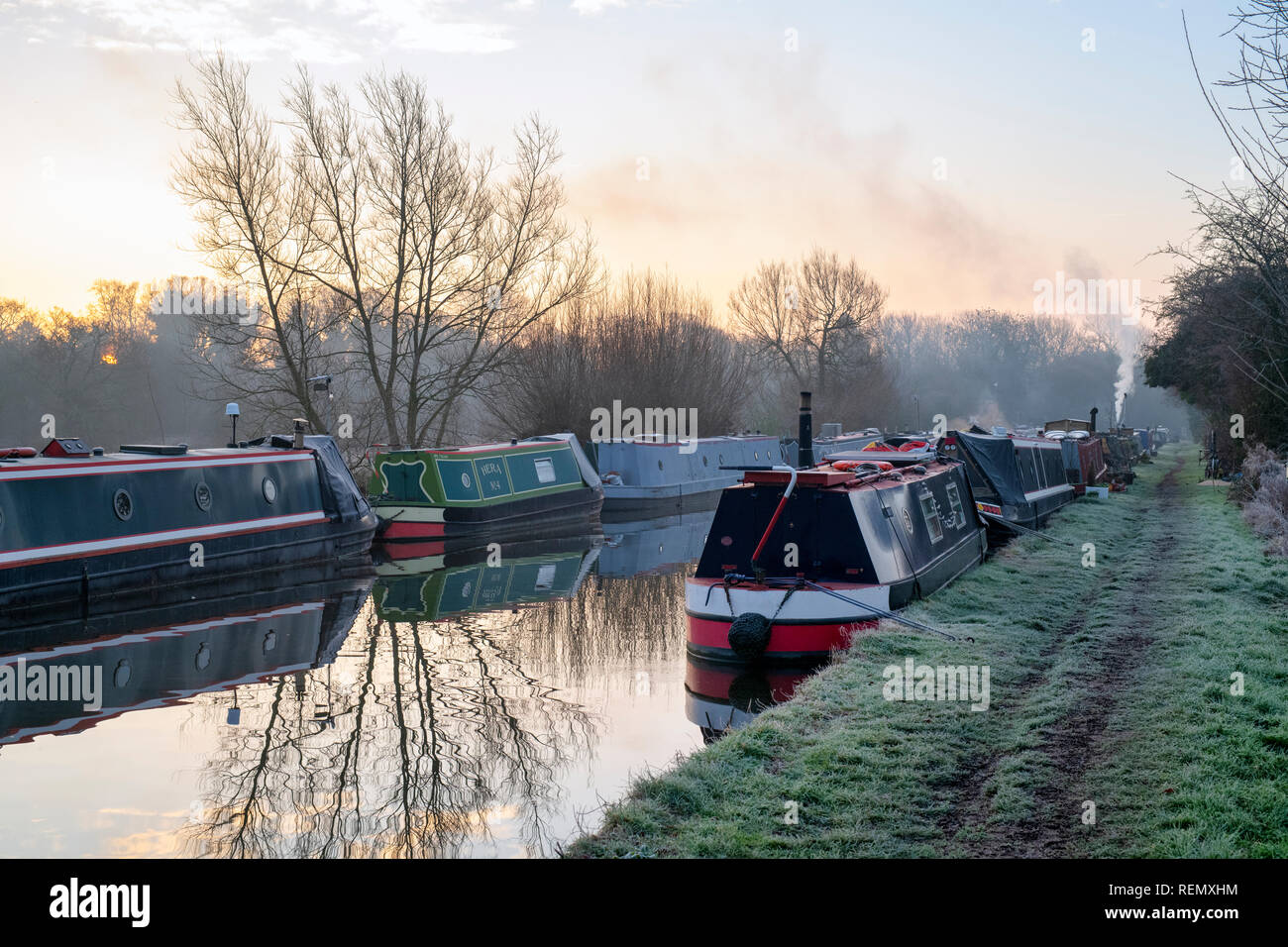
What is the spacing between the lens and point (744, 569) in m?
10.8

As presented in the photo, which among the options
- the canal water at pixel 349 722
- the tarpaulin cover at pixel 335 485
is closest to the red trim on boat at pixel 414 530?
the tarpaulin cover at pixel 335 485

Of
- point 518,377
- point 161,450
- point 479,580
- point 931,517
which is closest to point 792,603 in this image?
point 931,517

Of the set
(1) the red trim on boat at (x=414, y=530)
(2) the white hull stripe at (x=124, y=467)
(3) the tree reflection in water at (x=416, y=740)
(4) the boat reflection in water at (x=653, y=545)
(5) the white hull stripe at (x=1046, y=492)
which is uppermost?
(2) the white hull stripe at (x=124, y=467)

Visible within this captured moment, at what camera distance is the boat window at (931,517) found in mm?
13195

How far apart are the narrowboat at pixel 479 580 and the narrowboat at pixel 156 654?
2.77 ft

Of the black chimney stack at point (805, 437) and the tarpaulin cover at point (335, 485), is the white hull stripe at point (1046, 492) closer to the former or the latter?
the black chimney stack at point (805, 437)

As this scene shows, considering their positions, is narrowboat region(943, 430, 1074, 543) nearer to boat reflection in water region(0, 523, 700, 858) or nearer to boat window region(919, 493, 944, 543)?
boat window region(919, 493, 944, 543)

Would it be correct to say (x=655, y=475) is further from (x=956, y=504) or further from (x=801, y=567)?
(x=801, y=567)

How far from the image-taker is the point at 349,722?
887 centimetres

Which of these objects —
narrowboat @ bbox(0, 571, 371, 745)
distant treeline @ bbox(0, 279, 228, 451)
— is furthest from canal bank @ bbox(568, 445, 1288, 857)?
distant treeline @ bbox(0, 279, 228, 451)

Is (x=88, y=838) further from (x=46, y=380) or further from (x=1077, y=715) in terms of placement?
(x=46, y=380)

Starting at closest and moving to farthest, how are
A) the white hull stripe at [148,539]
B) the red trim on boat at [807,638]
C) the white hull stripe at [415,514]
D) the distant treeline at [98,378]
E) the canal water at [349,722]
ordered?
the canal water at [349,722] → the red trim on boat at [807,638] → the white hull stripe at [148,539] → the white hull stripe at [415,514] → the distant treeline at [98,378]

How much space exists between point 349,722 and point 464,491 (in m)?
13.6
